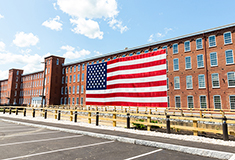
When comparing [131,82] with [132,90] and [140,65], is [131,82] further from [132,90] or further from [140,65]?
[140,65]

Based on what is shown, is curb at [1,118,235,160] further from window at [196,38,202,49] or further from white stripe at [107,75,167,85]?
window at [196,38,202,49]

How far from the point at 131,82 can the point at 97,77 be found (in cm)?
440

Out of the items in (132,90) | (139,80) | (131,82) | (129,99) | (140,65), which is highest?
(140,65)

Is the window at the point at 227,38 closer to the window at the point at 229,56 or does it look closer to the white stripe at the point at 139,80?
the window at the point at 229,56

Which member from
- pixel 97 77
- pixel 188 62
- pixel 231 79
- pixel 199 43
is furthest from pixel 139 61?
pixel 199 43

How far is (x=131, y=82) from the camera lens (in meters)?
14.3

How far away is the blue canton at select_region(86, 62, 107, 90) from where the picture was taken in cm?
1664

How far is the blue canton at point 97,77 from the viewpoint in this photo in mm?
16641

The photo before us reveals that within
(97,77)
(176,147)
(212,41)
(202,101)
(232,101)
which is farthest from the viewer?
(212,41)

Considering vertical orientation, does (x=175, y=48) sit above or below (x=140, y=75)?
above

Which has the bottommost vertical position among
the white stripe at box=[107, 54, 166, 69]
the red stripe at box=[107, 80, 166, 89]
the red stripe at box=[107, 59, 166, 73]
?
the red stripe at box=[107, 80, 166, 89]

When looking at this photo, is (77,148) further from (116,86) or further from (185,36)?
(185,36)

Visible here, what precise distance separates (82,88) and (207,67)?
33.9 meters

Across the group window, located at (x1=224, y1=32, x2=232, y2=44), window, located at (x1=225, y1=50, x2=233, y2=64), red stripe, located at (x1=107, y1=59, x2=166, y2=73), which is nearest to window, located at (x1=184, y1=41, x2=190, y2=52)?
window, located at (x1=224, y1=32, x2=232, y2=44)
